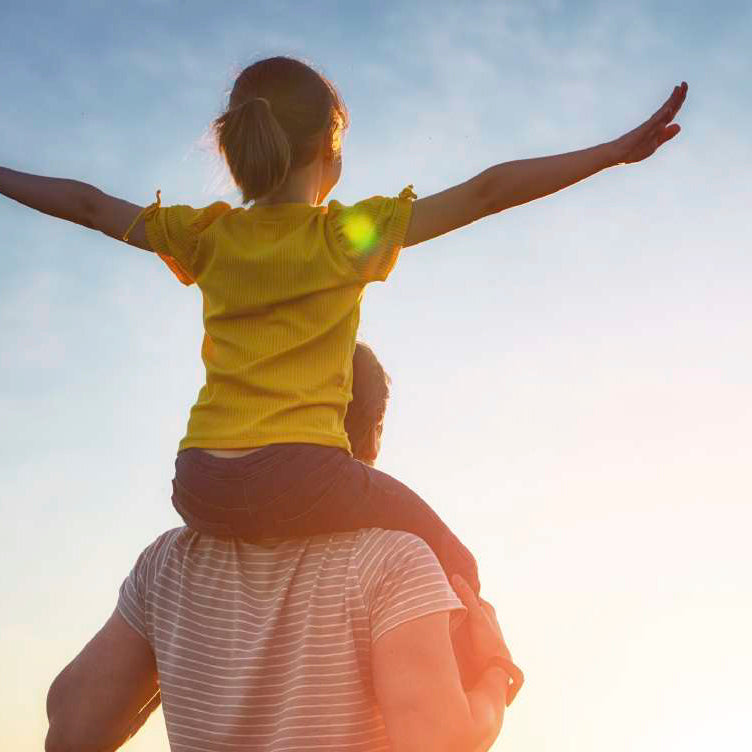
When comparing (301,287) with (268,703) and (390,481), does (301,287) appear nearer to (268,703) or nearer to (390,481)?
(390,481)

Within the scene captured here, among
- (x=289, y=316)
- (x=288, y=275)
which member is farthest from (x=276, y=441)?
(x=288, y=275)

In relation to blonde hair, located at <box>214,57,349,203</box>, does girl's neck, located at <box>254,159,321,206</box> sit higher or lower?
lower

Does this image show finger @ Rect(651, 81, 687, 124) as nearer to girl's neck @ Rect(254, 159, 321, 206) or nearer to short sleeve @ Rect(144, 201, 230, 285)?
girl's neck @ Rect(254, 159, 321, 206)

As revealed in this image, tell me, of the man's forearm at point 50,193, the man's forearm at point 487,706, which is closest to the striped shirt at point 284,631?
the man's forearm at point 487,706

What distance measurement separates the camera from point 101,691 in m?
2.96

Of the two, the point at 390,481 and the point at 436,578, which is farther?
the point at 390,481

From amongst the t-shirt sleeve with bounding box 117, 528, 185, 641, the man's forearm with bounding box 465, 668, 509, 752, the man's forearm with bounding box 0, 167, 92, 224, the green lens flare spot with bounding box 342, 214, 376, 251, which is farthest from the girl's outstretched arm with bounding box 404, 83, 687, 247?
the man's forearm with bounding box 465, 668, 509, 752

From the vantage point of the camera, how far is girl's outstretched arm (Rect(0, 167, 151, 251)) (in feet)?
9.99

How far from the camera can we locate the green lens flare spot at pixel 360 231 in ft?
9.20

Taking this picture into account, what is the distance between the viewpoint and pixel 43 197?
3.10m

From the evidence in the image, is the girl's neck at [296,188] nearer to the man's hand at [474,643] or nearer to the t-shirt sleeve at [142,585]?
the t-shirt sleeve at [142,585]

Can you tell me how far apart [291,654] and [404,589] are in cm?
36

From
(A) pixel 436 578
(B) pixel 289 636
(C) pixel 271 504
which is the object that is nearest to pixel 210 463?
(C) pixel 271 504

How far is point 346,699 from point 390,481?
63 centimetres
